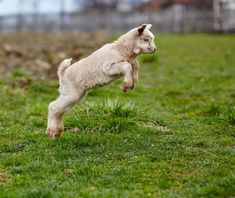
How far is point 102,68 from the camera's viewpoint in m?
8.70

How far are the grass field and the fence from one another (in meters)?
43.2

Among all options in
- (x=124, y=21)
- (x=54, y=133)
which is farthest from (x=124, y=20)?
(x=54, y=133)

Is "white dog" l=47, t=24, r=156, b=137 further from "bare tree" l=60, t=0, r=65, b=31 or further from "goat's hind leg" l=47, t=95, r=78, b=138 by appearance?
"bare tree" l=60, t=0, r=65, b=31

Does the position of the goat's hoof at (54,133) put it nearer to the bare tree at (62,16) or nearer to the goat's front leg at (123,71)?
the goat's front leg at (123,71)

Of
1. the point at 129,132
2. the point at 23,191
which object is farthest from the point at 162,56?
the point at 23,191

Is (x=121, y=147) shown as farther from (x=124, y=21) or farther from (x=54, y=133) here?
(x=124, y=21)

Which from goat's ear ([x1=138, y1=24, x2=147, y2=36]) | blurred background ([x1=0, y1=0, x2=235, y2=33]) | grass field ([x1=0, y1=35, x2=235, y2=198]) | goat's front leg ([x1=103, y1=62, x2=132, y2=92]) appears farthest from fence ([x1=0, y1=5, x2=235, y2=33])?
goat's front leg ([x1=103, y1=62, x2=132, y2=92])

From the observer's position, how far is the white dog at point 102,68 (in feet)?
28.6

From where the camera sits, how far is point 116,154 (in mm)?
8711

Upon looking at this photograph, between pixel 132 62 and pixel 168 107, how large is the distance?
4.53 m

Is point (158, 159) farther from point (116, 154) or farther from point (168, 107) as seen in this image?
point (168, 107)

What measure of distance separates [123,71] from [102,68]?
1.27ft

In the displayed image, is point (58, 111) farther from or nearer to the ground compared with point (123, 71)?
nearer to the ground

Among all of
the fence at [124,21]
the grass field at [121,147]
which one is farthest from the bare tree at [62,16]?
the grass field at [121,147]
